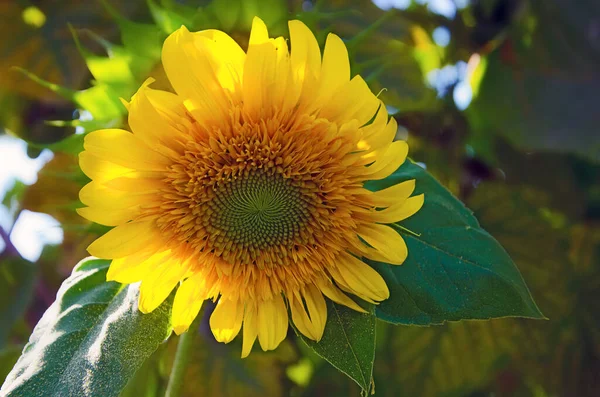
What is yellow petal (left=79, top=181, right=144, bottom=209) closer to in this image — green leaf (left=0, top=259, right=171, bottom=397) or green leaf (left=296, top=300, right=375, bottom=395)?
green leaf (left=0, top=259, right=171, bottom=397)

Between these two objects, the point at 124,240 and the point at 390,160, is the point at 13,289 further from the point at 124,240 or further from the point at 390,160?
the point at 390,160

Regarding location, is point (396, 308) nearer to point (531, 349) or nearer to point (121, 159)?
point (121, 159)

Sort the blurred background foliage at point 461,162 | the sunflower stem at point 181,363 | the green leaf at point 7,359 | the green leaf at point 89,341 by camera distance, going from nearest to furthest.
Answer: the green leaf at point 89,341 < the sunflower stem at point 181,363 < the green leaf at point 7,359 < the blurred background foliage at point 461,162

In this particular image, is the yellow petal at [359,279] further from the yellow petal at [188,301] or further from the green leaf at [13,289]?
the green leaf at [13,289]

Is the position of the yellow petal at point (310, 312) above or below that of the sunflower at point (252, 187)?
below

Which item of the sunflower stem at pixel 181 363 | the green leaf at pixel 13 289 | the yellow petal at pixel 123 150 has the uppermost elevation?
the yellow petal at pixel 123 150

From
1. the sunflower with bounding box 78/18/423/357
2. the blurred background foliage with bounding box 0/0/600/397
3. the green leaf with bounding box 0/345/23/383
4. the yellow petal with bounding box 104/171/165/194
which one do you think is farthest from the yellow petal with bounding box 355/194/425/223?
the green leaf with bounding box 0/345/23/383

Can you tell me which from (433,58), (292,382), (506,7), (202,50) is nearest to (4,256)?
(292,382)

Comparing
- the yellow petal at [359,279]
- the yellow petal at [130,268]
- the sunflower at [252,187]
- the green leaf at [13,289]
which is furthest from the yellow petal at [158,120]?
the green leaf at [13,289]
